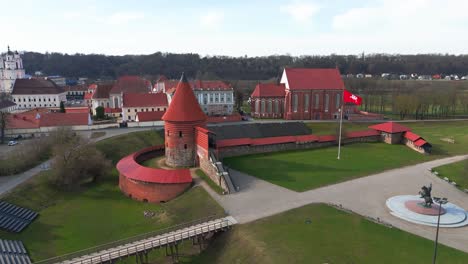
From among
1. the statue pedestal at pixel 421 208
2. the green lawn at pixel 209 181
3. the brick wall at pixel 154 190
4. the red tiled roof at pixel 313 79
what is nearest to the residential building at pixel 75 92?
the red tiled roof at pixel 313 79

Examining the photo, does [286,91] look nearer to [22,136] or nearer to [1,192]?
[22,136]

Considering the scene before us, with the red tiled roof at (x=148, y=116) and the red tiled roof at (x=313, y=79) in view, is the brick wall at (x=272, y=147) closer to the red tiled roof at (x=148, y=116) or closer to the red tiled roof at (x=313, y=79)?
the red tiled roof at (x=313, y=79)

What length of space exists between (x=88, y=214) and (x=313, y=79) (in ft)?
162

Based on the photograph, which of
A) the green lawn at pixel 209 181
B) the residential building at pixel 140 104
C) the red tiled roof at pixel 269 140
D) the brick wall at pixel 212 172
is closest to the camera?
the green lawn at pixel 209 181

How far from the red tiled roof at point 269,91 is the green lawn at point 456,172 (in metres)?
34.3

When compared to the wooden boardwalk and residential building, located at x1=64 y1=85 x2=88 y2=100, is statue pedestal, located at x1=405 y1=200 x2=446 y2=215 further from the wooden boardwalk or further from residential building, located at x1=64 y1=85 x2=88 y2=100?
residential building, located at x1=64 y1=85 x2=88 y2=100

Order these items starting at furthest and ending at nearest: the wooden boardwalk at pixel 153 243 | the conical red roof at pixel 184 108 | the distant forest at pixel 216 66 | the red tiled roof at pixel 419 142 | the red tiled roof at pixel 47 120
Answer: the distant forest at pixel 216 66 < the red tiled roof at pixel 47 120 < the red tiled roof at pixel 419 142 < the conical red roof at pixel 184 108 < the wooden boardwalk at pixel 153 243

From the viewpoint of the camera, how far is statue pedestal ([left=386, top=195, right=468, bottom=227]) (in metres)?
22.1

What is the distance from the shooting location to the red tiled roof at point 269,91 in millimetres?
64125

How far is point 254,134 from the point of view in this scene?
47375 mm

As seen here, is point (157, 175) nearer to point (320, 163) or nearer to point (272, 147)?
point (272, 147)

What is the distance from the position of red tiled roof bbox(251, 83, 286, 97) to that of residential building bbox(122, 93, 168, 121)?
1730 cm

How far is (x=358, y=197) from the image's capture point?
2639 centimetres

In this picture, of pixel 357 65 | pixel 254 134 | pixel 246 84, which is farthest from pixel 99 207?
pixel 357 65
